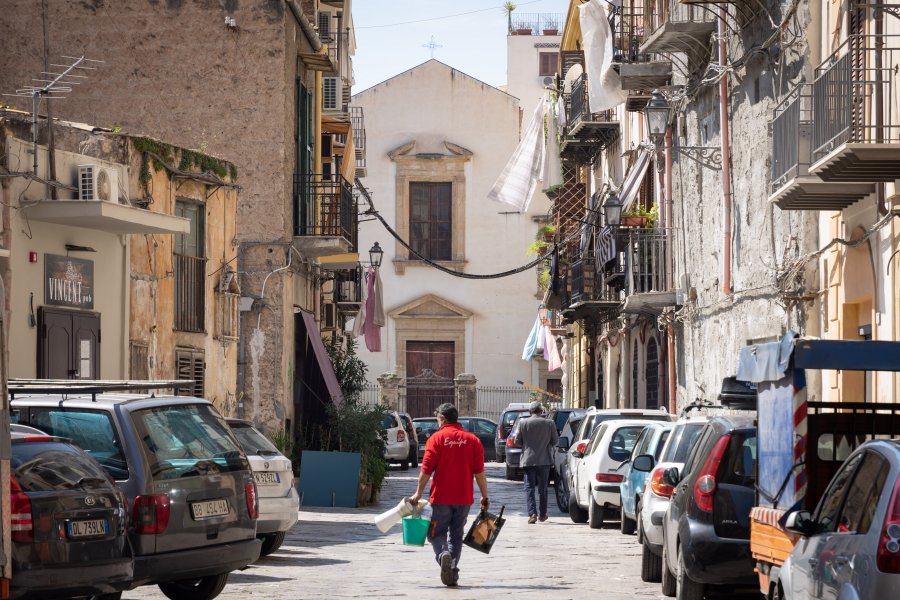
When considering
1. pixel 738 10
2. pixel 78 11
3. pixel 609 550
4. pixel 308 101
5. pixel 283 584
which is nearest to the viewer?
pixel 283 584

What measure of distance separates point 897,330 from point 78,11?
56.2 feet

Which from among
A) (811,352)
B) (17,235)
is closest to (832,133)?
(811,352)

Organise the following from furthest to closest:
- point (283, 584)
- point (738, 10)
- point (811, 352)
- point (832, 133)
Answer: point (738, 10)
point (832, 133)
point (283, 584)
point (811, 352)

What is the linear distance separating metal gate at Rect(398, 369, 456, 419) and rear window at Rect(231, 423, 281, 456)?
38779 millimetres

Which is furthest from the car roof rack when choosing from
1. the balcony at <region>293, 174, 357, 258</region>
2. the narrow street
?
the balcony at <region>293, 174, 357, 258</region>

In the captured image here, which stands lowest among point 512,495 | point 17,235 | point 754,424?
point 512,495

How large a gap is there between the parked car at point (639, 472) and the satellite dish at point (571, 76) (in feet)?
77.2

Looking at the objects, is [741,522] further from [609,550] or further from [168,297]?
[168,297]

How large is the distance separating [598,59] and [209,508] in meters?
18.6

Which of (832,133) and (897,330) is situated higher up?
(832,133)

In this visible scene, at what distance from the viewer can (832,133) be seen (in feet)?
49.0

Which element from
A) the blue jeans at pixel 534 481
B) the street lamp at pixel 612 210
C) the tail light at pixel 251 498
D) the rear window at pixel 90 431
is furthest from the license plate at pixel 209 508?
the street lamp at pixel 612 210

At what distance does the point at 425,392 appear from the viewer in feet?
180

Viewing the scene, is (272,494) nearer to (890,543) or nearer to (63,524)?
(63,524)
